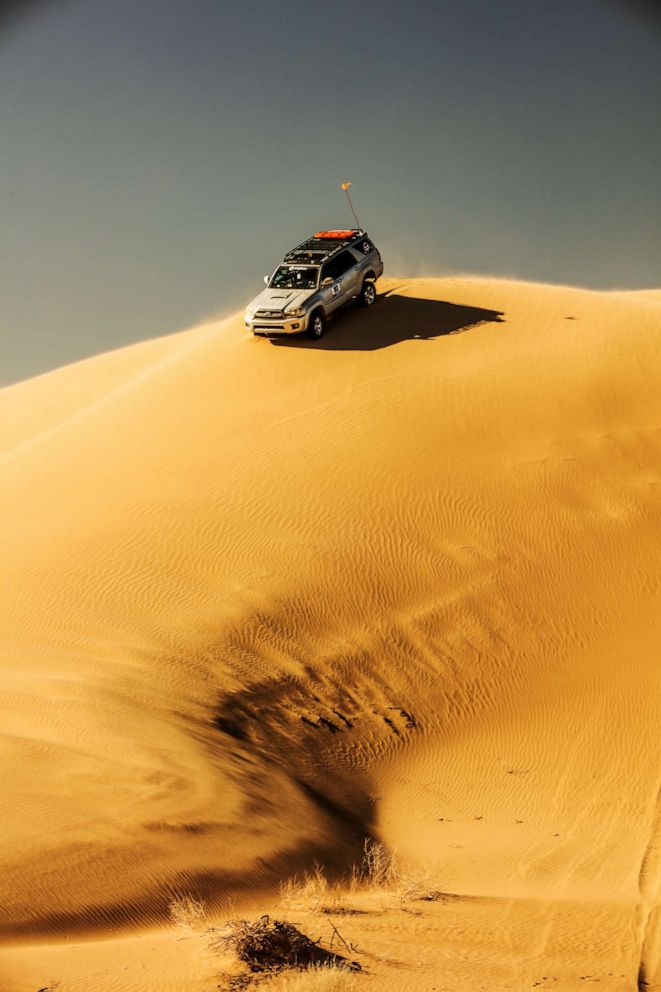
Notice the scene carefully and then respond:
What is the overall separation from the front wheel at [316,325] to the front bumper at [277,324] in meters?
0.24

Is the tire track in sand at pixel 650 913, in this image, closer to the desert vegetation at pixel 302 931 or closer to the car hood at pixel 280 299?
the desert vegetation at pixel 302 931

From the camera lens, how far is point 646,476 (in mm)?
17000

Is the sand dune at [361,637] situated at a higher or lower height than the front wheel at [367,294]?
lower

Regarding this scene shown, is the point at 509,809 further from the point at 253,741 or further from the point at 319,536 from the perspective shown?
the point at 319,536

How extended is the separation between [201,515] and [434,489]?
3.85 m

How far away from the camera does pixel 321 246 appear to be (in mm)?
21891

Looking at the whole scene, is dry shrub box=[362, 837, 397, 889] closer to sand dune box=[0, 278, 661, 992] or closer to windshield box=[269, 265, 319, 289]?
sand dune box=[0, 278, 661, 992]

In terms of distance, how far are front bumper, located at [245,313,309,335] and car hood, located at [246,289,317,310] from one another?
0.74ft

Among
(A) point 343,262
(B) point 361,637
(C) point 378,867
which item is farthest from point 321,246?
(C) point 378,867

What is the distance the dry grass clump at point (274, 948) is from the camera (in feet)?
22.4

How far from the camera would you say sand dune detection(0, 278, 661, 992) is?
26.8 ft

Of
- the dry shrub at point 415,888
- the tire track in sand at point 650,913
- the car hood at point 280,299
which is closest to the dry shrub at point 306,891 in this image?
the dry shrub at point 415,888

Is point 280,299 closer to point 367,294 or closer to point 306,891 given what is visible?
point 367,294

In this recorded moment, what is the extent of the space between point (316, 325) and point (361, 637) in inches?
352
